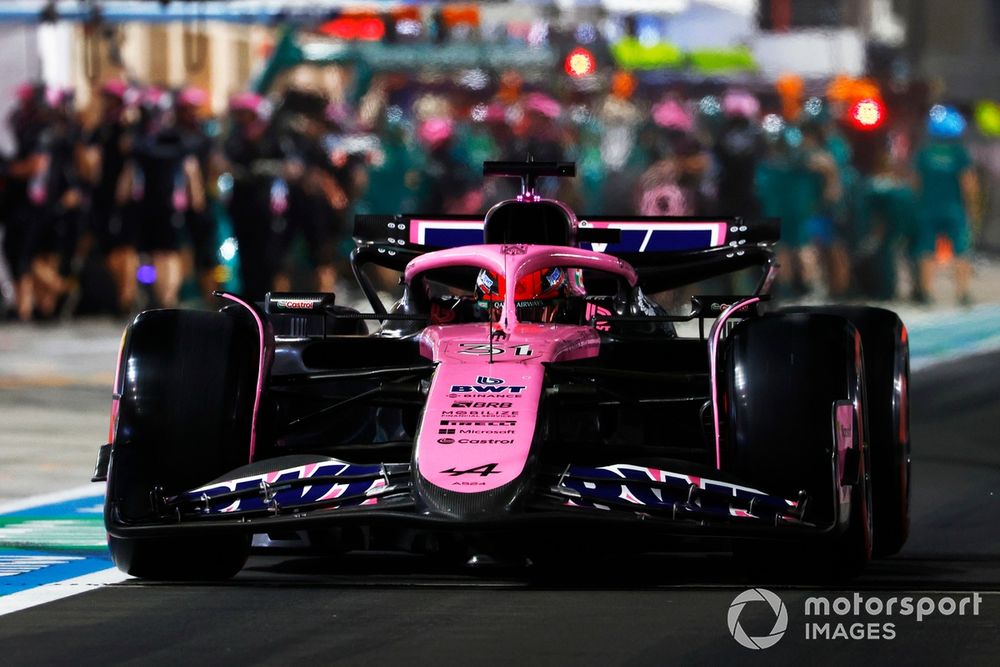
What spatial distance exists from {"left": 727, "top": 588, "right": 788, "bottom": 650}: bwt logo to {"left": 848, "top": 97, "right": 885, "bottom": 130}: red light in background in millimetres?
20952

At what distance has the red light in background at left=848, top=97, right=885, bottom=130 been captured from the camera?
28703mm

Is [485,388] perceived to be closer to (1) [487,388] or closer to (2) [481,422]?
(1) [487,388]

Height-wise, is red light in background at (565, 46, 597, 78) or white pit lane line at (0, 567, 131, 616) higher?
red light in background at (565, 46, 597, 78)

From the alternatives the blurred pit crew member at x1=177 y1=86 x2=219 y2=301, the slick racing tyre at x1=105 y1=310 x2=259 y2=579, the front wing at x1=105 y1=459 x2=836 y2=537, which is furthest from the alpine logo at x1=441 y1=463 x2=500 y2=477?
the blurred pit crew member at x1=177 y1=86 x2=219 y2=301

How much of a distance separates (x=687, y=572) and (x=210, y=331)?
1.78 m

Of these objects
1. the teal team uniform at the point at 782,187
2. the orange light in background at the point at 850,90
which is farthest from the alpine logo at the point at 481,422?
the orange light in background at the point at 850,90

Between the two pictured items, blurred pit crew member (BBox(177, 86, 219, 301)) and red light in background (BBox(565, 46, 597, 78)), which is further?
blurred pit crew member (BBox(177, 86, 219, 301))

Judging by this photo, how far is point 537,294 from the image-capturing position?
953cm

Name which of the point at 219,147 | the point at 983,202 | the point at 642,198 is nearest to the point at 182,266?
the point at 219,147

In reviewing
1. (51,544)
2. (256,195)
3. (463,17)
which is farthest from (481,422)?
(463,17)

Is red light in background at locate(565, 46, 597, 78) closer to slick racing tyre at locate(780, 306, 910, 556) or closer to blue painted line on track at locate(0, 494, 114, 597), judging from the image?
blue painted line on track at locate(0, 494, 114, 597)

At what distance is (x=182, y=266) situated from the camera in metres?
25.8

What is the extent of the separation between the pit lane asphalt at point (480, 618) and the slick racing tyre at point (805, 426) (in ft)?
0.56

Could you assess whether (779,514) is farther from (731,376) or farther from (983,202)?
(983,202)
